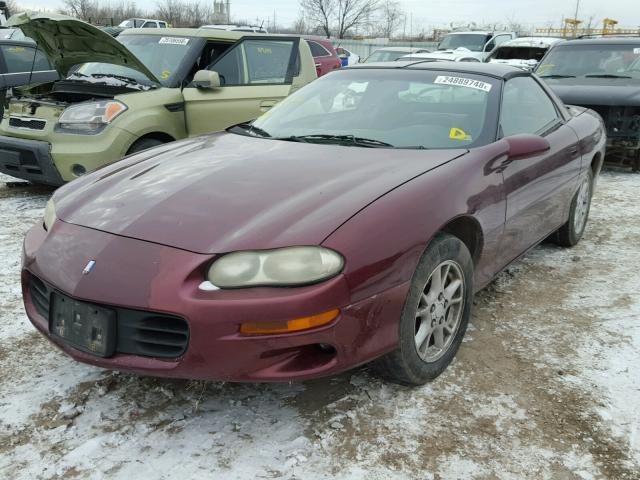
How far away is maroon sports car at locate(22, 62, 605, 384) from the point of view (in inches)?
78.2

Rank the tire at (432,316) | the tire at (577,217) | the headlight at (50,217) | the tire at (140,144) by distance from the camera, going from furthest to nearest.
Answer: the tire at (140,144)
the tire at (577,217)
the headlight at (50,217)
the tire at (432,316)

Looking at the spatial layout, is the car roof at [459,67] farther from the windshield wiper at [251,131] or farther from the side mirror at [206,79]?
the side mirror at [206,79]

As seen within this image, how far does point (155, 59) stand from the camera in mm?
5762

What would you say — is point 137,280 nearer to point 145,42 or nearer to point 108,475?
point 108,475

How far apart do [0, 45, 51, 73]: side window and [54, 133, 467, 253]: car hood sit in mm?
5444

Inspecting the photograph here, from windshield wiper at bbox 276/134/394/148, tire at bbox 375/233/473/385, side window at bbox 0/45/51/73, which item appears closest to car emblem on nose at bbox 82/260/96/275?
tire at bbox 375/233/473/385

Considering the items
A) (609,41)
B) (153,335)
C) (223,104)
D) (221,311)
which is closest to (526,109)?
(221,311)

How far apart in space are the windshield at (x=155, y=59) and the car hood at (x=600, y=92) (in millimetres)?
4460

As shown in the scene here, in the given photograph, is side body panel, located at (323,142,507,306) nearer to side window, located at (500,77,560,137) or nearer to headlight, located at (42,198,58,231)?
side window, located at (500,77,560,137)

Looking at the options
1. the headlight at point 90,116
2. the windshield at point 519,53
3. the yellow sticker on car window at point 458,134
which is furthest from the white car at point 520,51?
the yellow sticker on car window at point 458,134

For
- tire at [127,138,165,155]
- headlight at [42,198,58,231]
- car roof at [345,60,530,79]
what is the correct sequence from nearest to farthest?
1. headlight at [42,198,58,231]
2. car roof at [345,60,530,79]
3. tire at [127,138,165,155]

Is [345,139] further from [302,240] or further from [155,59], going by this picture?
[155,59]

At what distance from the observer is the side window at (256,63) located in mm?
5816

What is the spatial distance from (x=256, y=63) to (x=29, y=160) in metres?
2.41
